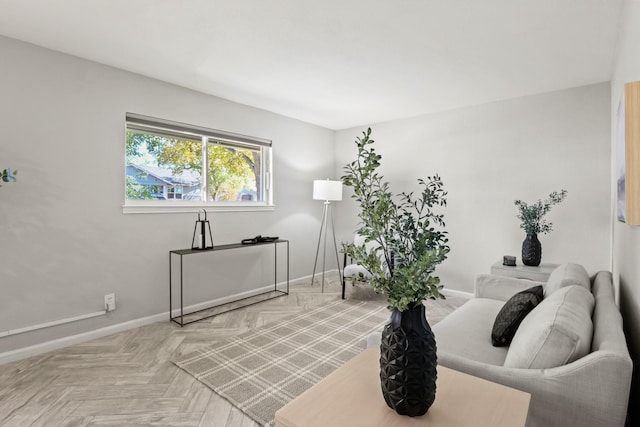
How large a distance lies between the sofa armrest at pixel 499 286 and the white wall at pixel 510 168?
1.25 meters

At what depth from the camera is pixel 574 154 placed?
345 cm

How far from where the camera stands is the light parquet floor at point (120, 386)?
6.13ft

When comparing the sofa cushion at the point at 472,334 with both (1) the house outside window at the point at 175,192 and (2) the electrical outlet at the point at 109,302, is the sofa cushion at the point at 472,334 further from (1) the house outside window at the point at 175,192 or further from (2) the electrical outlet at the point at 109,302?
(1) the house outside window at the point at 175,192

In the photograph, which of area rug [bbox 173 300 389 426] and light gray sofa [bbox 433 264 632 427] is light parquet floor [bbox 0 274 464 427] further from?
light gray sofa [bbox 433 264 632 427]

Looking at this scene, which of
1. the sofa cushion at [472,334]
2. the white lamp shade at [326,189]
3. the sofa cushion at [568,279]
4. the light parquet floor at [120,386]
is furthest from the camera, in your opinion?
the white lamp shade at [326,189]

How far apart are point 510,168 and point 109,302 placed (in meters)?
4.43

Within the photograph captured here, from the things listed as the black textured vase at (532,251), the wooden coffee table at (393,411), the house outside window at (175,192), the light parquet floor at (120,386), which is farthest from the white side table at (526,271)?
the house outside window at (175,192)

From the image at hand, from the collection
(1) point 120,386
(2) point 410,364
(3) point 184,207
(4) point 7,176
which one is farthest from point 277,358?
(4) point 7,176

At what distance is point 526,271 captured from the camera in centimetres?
309

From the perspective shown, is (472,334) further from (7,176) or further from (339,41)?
(7,176)

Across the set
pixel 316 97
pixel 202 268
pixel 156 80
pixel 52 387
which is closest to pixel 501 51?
pixel 316 97

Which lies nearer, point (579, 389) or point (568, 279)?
point (579, 389)

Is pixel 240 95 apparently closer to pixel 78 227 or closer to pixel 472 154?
pixel 78 227

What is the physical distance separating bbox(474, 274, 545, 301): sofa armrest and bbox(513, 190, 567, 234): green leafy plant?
81 centimetres
